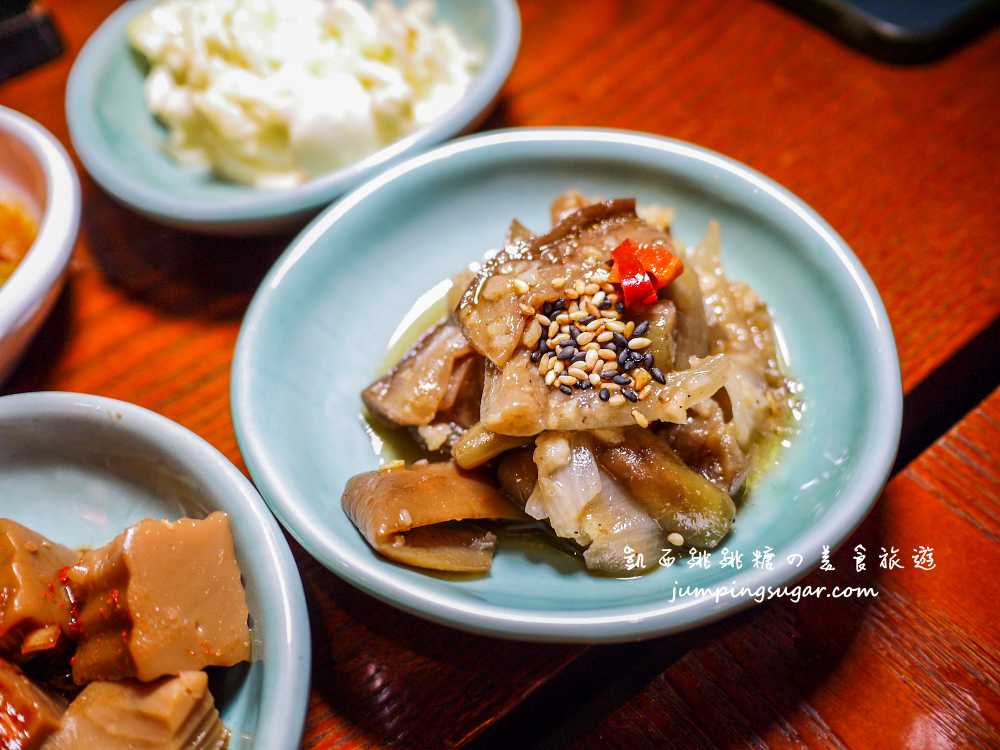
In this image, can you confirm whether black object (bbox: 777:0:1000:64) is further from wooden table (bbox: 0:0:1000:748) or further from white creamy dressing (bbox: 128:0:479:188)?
white creamy dressing (bbox: 128:0:479:188)

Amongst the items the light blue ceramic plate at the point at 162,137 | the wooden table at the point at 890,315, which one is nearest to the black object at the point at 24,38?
the wooden table at the point at 890,315

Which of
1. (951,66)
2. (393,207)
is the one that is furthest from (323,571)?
(951,66)

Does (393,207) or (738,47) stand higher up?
(393,207)

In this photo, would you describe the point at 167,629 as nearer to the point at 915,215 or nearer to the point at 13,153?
the point at 13,153

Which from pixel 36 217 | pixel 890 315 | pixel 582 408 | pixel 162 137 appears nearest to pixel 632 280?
pixel 582 408

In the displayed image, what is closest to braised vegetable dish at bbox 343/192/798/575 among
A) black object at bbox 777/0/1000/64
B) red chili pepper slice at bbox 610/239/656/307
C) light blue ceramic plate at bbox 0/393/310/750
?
red chili pepper slice at bbox 610/239/656/307

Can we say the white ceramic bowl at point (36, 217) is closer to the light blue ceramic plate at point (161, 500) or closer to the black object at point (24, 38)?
the light blue ceramic plate at point (161, 500)
